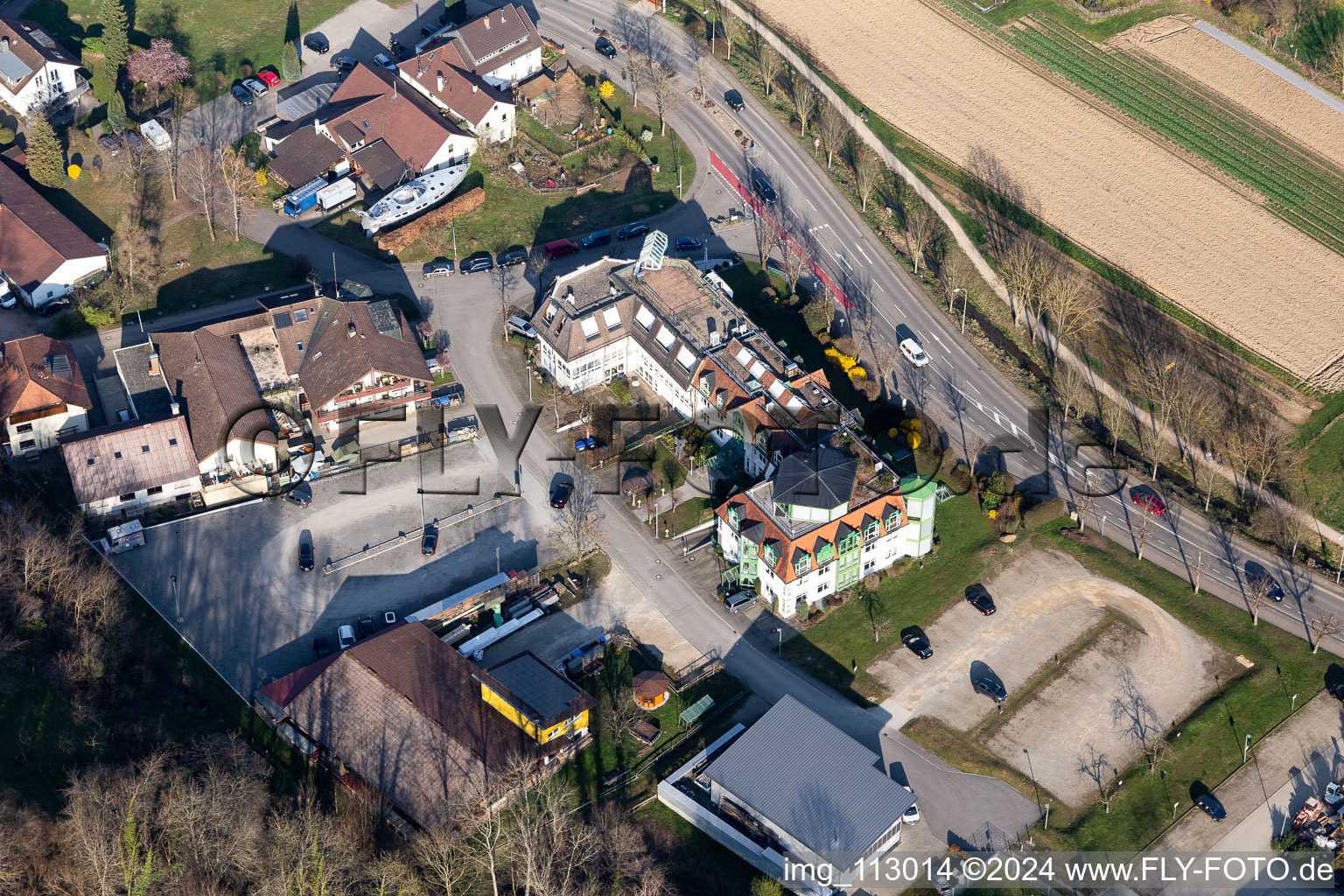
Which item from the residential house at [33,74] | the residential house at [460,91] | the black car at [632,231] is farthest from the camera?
the residential house at [460,91]

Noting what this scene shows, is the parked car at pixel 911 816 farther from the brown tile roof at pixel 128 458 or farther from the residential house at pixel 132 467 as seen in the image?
the brown tile roof at pixel 128 458

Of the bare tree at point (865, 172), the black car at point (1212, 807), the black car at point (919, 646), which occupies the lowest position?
the black car at point (1212, 807)

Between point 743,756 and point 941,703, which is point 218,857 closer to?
point 743,756

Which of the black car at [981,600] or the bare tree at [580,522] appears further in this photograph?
the bare tree at [580,522]

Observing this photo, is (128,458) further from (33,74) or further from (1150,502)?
(1150,502)

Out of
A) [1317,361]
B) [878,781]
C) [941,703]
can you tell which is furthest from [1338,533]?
[878,781]

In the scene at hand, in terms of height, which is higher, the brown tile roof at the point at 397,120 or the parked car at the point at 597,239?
the brown tile roof at the point at 397,120

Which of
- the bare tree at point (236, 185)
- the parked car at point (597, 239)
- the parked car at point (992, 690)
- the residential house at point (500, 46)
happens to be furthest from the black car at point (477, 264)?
the parked car at point (992, 690)

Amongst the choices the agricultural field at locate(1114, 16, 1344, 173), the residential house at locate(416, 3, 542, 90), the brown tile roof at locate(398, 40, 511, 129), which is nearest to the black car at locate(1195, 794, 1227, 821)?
the agricultural field at locate(1114, 16, 1344, 173)

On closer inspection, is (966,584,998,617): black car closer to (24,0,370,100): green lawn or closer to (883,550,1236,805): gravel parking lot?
(883,550,1236,805): gravel parking lot
